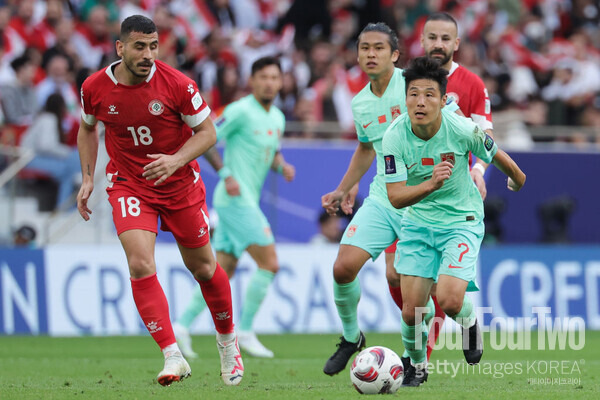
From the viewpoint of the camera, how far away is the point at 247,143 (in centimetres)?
1148

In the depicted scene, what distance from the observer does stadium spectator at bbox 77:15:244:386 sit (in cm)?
739

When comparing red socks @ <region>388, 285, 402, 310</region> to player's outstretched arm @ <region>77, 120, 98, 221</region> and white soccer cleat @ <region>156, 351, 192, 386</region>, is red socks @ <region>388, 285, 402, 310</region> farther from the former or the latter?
player's outstretched arm @ <region>77, 120, 98, 221</region>

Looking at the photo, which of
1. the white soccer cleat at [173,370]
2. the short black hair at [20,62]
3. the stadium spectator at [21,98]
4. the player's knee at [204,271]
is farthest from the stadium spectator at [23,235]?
the white soccer cleat at [173,370]

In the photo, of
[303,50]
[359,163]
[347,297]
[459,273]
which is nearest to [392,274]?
[347,297]

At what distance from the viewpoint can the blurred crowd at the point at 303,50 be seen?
15.3 metres

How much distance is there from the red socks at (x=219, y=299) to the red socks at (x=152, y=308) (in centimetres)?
55

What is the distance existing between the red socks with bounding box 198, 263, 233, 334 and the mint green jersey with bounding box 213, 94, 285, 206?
133 inches

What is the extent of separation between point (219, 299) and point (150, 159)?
4.02 feet

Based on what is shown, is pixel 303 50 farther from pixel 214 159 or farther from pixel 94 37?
pixel 214 159

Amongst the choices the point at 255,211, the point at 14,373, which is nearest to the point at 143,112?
the point at 14,373

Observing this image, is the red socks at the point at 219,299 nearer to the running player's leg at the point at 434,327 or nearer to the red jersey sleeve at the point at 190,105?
the red jersey sleeve at the point at 190,105

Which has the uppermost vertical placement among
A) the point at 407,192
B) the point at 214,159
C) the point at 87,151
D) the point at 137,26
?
the point at 137,26

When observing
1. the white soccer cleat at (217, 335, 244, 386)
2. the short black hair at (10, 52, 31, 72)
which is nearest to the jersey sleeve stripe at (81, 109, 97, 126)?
the white soccer cleat at (217, 335, 244, 386)

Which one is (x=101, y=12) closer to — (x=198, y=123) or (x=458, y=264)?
(x=198, y=123)
